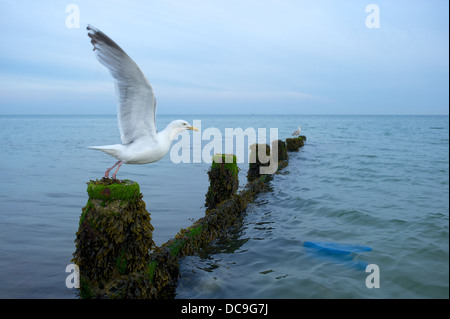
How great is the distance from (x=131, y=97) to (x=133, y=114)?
0.59ft

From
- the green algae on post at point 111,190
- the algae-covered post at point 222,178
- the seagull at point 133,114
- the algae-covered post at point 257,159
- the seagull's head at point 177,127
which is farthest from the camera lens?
the algae-covered post at point 257,159

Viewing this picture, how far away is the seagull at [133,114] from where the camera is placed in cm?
315

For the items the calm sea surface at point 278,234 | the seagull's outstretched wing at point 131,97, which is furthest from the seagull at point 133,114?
the calm sea surface at point 278,234

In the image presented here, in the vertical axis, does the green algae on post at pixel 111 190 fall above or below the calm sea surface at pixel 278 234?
above

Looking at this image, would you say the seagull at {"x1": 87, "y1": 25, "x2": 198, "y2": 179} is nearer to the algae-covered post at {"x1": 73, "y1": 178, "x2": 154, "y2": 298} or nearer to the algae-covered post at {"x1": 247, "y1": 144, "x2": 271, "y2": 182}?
the algae-covered post at {"x1": 73, "y1": 178, "x2": 154, "y2": 298}

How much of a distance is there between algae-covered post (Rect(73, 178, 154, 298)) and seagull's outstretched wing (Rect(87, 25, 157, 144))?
1012 mm

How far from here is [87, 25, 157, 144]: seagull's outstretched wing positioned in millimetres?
3211

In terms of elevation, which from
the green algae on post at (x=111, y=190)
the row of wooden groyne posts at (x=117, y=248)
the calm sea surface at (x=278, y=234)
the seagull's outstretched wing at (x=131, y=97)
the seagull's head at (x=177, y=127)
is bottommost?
the calm sea surface at (x=278, y=234)

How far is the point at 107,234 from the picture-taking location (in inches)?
165

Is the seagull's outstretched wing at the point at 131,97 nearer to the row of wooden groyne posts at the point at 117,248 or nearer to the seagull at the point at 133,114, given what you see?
the seagull at the point at 133,114

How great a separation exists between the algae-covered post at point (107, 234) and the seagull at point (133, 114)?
1.00m

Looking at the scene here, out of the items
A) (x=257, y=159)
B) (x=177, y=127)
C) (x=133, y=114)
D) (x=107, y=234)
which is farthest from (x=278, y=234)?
(x=257, y=159)

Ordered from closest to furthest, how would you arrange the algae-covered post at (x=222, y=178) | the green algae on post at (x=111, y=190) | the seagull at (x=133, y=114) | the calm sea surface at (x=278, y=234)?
the seagull at (x=133, y=114)
the green algae on post at (x=111, y=190)
the calm sea surface at (x=278, y=234)
the algae-covered post at (x=222, y=178)
